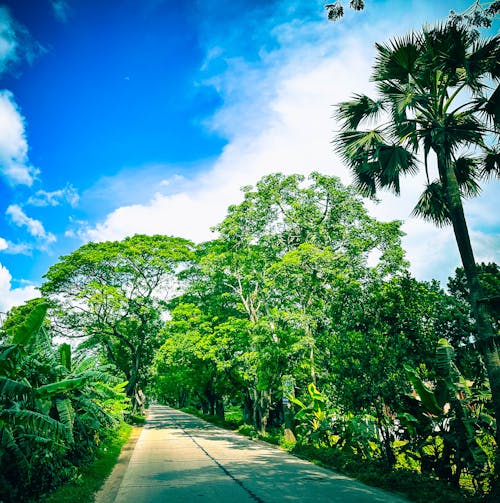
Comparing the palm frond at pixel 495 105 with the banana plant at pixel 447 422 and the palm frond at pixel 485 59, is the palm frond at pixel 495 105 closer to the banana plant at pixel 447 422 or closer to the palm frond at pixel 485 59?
the palm frond at pixel 485 59

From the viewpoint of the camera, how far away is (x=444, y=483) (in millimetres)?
7445

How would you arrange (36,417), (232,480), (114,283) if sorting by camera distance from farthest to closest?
(114,283) → (232,480) → (36,417)

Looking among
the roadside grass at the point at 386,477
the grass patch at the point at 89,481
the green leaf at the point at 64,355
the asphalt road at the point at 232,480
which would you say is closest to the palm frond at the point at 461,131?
the roadside grass at the point at 386,477

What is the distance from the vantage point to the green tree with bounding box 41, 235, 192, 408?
22.7m

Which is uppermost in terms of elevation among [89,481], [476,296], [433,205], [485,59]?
[485,59]

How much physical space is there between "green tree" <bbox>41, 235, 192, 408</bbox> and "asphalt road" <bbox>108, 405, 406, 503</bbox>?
11242 mm

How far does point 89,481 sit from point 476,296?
9.74 m

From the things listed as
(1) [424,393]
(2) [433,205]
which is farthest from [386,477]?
(2) [433,205]

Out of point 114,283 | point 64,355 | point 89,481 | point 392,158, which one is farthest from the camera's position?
point 114,283

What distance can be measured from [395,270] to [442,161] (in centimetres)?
867

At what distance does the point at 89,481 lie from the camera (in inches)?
348

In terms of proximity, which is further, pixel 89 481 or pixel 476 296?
A: pixel 89 481

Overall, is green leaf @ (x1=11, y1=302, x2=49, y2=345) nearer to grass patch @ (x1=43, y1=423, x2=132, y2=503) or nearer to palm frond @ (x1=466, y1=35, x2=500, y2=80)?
grass patch @ (x1=43, y1=423, x2=132, y2=503)

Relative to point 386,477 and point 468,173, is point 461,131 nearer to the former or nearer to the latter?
point 468,173
